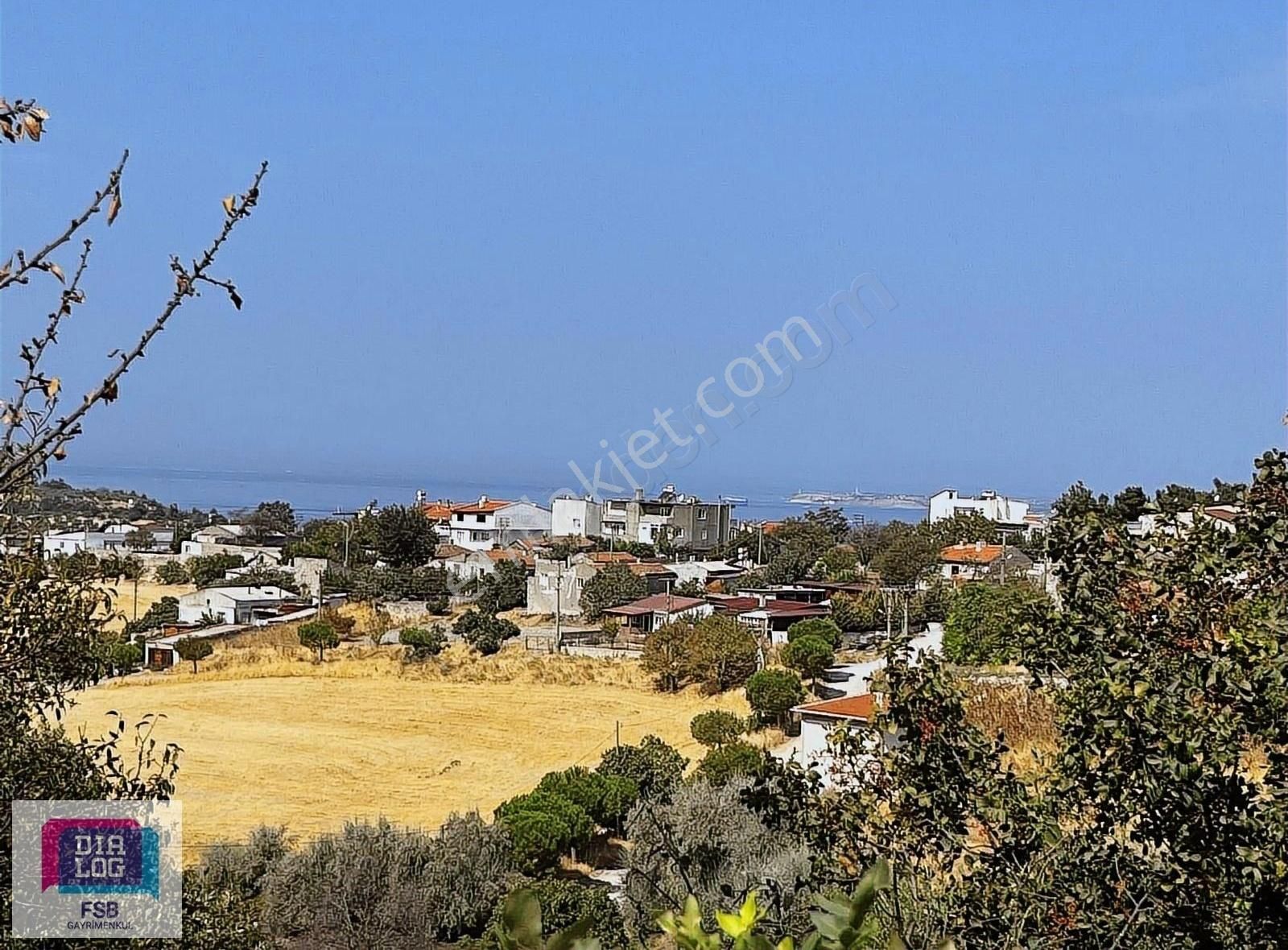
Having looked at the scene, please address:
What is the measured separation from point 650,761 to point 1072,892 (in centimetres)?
1268

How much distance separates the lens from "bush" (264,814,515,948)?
9516mm

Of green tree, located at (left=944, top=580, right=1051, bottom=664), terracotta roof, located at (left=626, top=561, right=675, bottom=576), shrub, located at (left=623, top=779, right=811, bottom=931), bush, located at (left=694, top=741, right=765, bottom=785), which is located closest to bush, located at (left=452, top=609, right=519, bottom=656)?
terracotta roof, located at (left=626, top=561, right=675, bottom=576)

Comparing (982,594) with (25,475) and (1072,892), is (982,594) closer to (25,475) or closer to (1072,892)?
(1072,892)

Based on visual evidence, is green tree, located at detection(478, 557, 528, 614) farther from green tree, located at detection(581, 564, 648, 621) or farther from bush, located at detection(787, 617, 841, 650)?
bush, located at detection(787, 617, 841, 650)

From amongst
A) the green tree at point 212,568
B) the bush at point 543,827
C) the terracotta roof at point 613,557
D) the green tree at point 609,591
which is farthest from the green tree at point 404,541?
the bush at point 543,827

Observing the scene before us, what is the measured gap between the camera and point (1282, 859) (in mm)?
2740

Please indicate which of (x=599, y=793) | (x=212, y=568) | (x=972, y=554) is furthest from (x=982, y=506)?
(x=599, y=793)

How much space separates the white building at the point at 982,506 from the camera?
61.2 metres

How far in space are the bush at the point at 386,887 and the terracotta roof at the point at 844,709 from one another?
526cm

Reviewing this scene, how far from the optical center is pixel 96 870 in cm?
409

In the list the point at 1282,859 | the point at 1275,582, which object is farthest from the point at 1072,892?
the point at 1275,582

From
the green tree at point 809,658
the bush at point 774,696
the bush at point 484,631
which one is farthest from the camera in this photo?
the bush at point 484,631

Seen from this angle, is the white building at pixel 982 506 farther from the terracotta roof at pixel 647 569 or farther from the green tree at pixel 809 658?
the green tree at pixel 809 658

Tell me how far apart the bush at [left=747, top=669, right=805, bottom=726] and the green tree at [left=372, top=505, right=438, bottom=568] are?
25.0 meters
